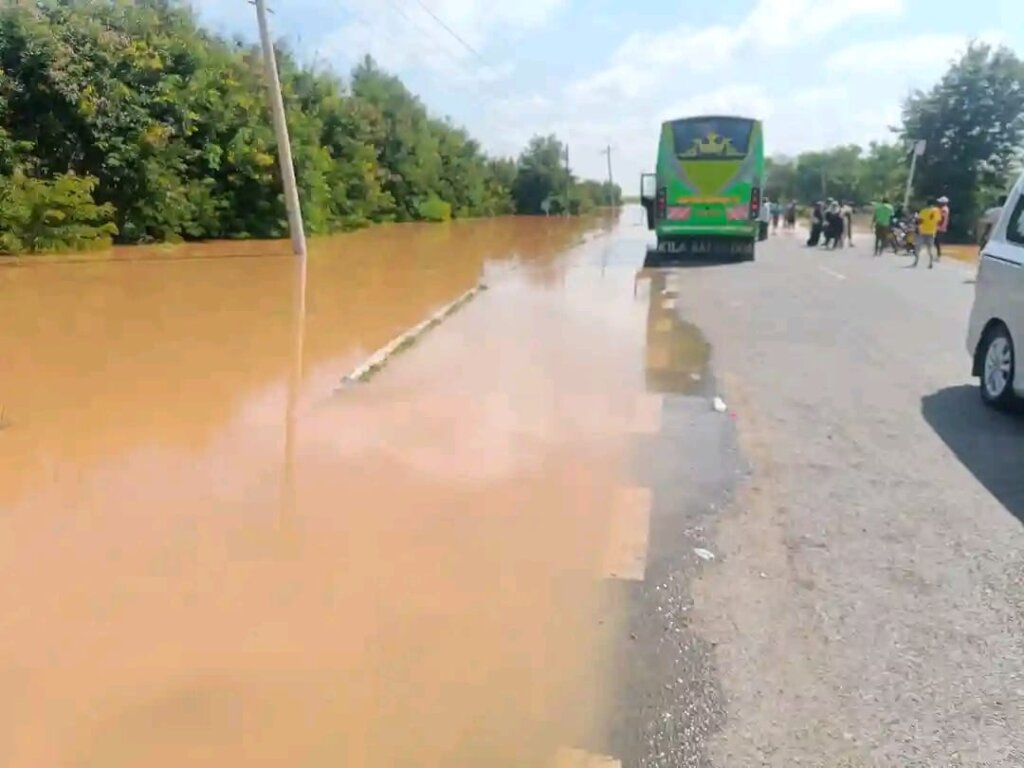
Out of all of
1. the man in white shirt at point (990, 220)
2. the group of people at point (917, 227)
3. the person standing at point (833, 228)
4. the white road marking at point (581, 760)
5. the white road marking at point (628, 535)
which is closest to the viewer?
the white road marking at point (581, 760)

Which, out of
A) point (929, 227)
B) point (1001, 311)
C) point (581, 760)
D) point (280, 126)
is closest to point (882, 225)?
point (929, 227)

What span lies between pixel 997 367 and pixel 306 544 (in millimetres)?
5650

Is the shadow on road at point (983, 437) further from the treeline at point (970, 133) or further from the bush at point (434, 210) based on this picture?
the bush at point (434, 210)

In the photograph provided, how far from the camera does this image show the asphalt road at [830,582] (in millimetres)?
3326

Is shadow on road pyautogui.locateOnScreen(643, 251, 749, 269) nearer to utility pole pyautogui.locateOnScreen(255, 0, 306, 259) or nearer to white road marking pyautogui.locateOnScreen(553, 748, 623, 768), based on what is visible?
utility pole pyautogui.locateOnScreen(255, 0, 306, 259)

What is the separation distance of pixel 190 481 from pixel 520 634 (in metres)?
2.76

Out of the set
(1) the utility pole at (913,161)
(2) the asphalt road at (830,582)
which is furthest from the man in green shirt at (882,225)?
(2) the asphalt road at (830,582)

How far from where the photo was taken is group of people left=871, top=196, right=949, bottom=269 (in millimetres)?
23497

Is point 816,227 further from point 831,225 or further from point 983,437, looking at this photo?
point 983,437

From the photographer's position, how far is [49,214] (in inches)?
802

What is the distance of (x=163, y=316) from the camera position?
42.0ft

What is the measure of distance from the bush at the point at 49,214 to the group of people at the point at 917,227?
19003mm

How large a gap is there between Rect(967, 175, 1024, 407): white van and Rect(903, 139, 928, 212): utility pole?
28.5 meters

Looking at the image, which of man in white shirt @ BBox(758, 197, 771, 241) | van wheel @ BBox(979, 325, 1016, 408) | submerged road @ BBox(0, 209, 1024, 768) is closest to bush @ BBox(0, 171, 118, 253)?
submerged road @ BBox(0, 209, 1024, 768)
